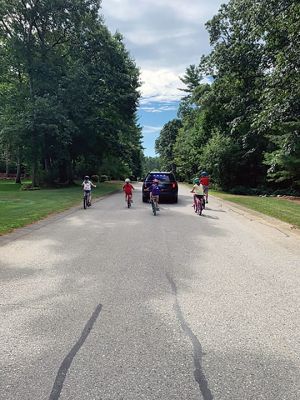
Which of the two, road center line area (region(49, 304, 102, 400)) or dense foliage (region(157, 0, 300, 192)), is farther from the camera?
dense foliage (region(157, 0, 300, 192))

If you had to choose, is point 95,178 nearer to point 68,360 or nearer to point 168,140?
point 168,140

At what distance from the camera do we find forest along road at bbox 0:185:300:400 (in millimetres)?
3154

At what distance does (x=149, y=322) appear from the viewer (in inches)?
176

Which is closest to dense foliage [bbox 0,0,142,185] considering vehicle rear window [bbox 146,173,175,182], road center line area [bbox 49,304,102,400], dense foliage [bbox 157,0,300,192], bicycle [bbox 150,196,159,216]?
dense foliage [bbox 157,0,300,192]

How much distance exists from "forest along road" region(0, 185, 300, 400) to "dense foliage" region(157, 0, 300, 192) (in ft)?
25.1

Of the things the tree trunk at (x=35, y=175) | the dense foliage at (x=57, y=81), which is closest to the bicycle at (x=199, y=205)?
the dense foliage at (x=57, y=81)

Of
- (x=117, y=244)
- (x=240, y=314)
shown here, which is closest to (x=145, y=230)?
(x=117, y=244)

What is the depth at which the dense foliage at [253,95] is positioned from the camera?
14188mm

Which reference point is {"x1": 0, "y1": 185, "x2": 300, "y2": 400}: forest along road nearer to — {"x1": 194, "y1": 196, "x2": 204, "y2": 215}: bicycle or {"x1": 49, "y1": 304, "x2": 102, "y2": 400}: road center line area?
{"x1": 49, "y1": 304, "x2": 102, "y2": 400}: road center line area

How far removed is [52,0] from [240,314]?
3524cm

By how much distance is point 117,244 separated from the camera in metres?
9.45

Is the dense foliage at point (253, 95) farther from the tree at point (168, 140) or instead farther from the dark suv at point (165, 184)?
the tree at point (168, 140)

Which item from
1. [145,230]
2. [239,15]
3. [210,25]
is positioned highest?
[210,25]

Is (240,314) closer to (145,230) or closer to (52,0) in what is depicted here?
(145,230)
